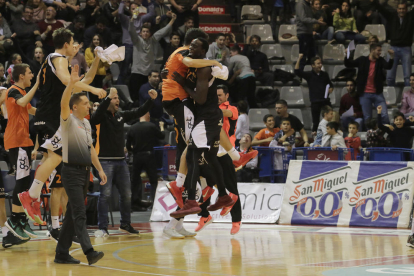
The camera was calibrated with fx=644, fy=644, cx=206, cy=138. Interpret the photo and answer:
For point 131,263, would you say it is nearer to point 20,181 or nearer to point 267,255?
point 267,255

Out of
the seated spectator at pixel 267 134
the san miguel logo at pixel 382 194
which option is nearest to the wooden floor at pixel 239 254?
the san miguel logo at pixel 382 194

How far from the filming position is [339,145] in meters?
13.4

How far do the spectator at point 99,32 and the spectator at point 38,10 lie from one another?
1391 millimetres

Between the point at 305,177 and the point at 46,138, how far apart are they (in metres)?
5.47

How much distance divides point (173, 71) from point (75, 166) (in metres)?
2.61

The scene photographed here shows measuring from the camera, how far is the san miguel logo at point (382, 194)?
1153cm

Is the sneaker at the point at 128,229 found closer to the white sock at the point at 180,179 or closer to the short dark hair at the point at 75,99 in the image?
the white sock at the point at 180,179

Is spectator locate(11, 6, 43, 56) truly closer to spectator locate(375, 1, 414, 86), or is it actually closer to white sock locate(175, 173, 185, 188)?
white sock locate(175, 173, 185, 188)

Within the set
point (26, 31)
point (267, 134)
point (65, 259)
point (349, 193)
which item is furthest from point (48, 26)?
point (65, 259)

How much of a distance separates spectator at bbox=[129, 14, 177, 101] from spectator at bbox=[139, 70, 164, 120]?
2.88ft

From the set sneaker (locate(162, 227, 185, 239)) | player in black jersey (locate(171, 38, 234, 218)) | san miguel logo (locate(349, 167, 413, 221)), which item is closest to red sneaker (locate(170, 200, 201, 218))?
player in black jersey (locate(171, 38, 234, 218))

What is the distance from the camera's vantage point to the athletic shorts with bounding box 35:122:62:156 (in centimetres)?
866

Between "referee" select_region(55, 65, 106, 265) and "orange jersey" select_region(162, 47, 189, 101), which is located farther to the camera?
"orange jersey" select_region(162, 47, 189, 101)

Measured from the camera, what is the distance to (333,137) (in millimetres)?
13562
